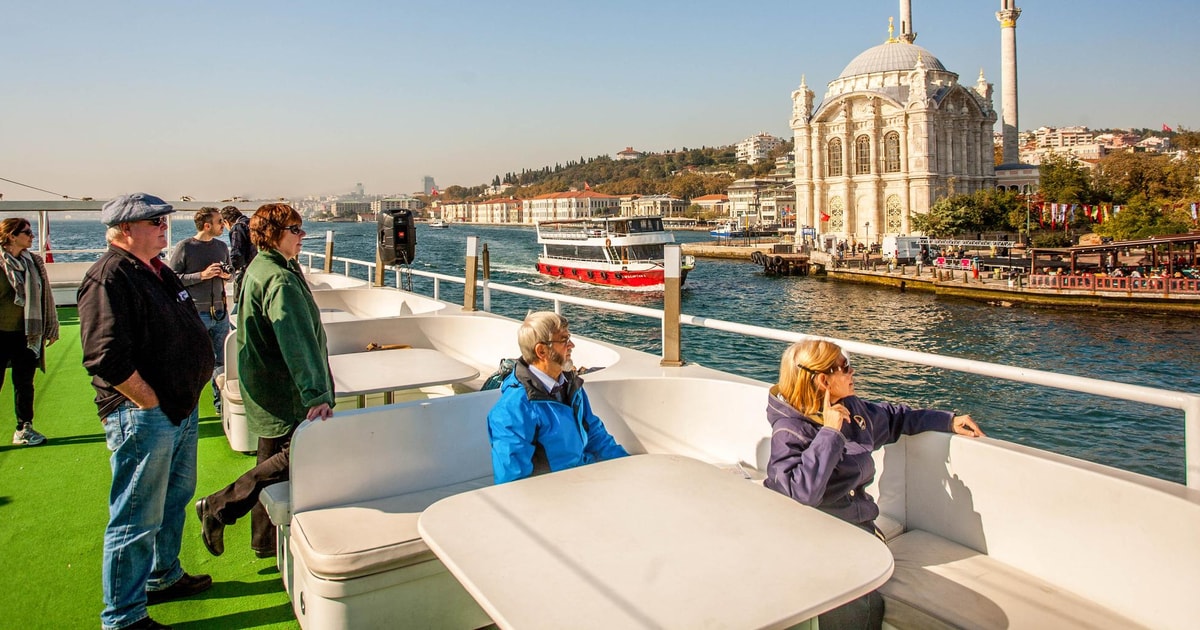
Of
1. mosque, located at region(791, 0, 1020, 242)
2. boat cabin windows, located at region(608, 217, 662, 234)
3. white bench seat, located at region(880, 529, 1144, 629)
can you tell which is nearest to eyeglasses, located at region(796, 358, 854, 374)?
A: white bench seat, located at region(880, 529, 1144, 629)

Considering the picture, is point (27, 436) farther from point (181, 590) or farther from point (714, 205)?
point (714, 205)

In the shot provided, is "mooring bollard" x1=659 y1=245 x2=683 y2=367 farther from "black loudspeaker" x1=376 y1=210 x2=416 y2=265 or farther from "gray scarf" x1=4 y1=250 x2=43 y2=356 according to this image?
"black loudspeaker" x1=376 y1=210 x2=416 y2=265

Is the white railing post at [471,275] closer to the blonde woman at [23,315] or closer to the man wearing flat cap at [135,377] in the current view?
the blonde woman at [23,315]

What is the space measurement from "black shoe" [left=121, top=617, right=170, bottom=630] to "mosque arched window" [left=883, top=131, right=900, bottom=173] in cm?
6902

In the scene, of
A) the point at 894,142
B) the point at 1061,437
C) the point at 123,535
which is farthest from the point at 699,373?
the point at 894,142

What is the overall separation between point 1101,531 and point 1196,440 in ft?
1.06

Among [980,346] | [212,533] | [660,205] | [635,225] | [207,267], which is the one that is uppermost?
[660,205]

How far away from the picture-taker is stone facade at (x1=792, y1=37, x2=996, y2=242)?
207 feet

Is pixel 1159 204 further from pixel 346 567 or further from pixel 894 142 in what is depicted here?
pixel 346 567

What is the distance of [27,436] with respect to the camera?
423 cm

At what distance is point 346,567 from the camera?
2.15m

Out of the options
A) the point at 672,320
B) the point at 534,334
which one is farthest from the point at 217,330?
the point at 534,334

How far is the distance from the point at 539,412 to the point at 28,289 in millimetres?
3411

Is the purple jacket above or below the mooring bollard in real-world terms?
below
